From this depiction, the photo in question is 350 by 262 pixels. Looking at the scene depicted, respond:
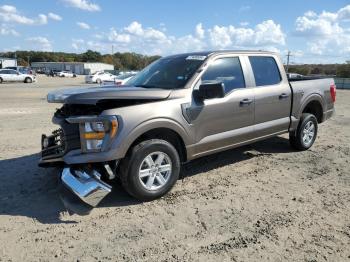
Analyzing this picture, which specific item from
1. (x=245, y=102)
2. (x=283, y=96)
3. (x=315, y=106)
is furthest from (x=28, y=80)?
(x=245, y=102)

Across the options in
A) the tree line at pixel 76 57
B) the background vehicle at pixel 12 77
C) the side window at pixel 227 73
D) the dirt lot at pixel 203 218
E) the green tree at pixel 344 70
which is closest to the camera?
the dirt lot at pixel 203 218

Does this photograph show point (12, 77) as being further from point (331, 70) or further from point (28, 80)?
point (331, 70)

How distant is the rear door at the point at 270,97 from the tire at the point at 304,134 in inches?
18.8

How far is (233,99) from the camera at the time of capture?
559 cm

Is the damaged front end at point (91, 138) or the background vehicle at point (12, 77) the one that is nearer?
the damaged front end at point (91, 138)

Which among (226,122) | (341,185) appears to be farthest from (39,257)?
(341,185)

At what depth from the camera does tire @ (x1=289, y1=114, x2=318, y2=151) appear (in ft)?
23.3

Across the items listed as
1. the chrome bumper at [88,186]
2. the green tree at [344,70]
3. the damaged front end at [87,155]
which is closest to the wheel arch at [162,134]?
the damaged front end at [87,155]

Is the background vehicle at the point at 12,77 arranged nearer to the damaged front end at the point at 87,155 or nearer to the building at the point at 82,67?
the damaged front end at the point at 87,155

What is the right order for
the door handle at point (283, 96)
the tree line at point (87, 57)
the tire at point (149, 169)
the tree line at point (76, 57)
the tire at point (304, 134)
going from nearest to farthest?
the tire at point (149, 169)
the door handle at point (283, 96)
the tire at point (304, 134)
the tree line at point (87, 57)
the tree line at point (76, 57)

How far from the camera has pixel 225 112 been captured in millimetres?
5473

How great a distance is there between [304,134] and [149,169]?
3838 millimetres

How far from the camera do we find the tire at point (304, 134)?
7094mm

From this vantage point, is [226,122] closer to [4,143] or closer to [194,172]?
[194,172]
